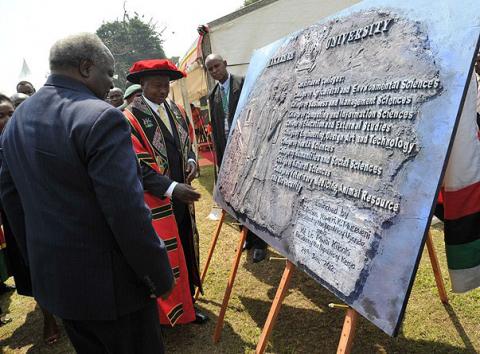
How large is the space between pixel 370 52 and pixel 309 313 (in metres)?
2.29

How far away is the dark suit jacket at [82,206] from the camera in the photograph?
4.32ft

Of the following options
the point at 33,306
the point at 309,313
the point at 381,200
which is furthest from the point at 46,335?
the point at 381,200

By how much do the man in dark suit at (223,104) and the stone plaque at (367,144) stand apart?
208 centimetres

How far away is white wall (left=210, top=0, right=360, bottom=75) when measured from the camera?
6395 mm

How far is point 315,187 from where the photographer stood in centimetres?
171

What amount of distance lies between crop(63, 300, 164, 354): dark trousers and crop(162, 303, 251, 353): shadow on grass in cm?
108

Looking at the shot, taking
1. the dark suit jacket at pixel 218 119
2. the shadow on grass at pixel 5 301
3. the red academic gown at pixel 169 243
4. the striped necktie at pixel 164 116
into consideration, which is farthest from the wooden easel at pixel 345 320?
the shadow on grass at pixel 5 301

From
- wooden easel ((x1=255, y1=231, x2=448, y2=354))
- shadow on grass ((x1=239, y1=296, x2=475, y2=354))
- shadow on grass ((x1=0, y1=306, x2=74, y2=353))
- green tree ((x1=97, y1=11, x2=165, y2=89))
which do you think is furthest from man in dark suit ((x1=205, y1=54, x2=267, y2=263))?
green tree ((x1=97, y1=11, x2=165, y2=89))

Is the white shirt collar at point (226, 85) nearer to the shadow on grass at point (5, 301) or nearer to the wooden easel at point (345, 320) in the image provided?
the wooden easel at point (345, 320)

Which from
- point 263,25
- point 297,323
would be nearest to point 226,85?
point 263,25

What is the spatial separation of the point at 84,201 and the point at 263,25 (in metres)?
6.00

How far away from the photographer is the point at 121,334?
1.60 meters

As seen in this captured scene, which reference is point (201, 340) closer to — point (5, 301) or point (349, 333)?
point (349, 333)

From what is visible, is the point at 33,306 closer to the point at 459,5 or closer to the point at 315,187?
the point at 315,187
